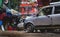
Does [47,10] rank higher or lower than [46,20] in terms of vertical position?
higher

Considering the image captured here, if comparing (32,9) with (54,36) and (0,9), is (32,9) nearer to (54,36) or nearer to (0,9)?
(0,9)

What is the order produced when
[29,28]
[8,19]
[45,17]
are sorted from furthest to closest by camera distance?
[8,19] < [29,28] < [45,17]

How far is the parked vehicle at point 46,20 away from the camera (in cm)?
1454

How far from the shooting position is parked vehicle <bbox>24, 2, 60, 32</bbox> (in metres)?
14.5

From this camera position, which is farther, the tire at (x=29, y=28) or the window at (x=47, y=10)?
the tire at (x=29, y=28)

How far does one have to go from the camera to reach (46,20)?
1472 centimetres

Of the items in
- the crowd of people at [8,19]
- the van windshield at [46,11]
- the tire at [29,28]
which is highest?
the van windshield at [46,11]

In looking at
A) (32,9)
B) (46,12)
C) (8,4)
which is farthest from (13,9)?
(46,12)

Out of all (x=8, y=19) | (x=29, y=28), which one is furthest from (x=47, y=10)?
(x=8, y=19)

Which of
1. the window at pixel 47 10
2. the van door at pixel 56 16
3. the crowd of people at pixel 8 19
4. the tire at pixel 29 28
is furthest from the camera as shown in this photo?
the crowd of people at pixel 8 19

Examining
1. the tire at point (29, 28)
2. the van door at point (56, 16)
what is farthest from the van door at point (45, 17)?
the tire at point (29, 28)

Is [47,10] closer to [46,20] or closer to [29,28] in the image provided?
[46,20]

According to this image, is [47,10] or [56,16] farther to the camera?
[47,10]

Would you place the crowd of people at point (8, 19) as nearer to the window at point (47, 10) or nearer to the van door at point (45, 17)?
the van door at point (45, 17)
